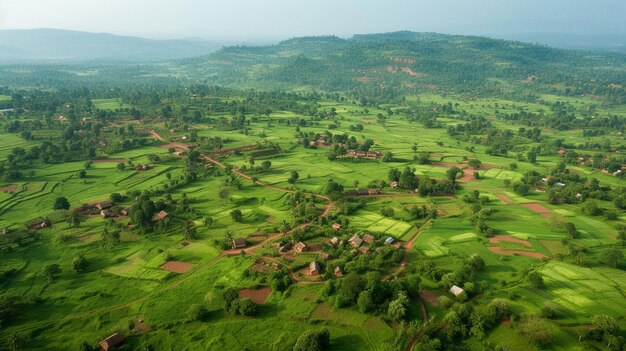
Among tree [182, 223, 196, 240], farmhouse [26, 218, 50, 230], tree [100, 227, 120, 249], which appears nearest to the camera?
tree [100, 227, 120, 249]

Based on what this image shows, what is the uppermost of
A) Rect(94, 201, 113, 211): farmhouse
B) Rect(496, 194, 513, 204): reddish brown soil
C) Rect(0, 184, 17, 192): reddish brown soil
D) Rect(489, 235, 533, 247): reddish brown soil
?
Rect(0, 184, 17, 192): reddish brown soil

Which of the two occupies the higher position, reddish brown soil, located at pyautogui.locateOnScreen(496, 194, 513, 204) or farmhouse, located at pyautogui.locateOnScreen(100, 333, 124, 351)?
reddish brown soil, located at pyautogui.locateOnScreen(496, 194, 513, 204)

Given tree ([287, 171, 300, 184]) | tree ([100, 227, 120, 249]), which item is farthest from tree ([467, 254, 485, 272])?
tree ([100, 227, 120, 249])

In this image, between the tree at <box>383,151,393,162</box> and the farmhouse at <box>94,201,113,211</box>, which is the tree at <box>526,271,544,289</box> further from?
the farmhouse at <box>94,201,113,211</box>

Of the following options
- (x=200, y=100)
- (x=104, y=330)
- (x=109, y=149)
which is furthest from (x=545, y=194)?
(x=200, y=100)

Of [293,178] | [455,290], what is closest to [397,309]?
[455,290]

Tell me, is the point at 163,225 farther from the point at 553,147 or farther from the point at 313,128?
the point at 553,147

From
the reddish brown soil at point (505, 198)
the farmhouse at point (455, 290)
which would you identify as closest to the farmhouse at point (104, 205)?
the farmhouse at point (455, 290)

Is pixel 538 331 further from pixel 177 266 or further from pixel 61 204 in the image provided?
pixel 61 204

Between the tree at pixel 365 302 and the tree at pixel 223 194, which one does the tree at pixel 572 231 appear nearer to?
the tree at pixel 365 302
